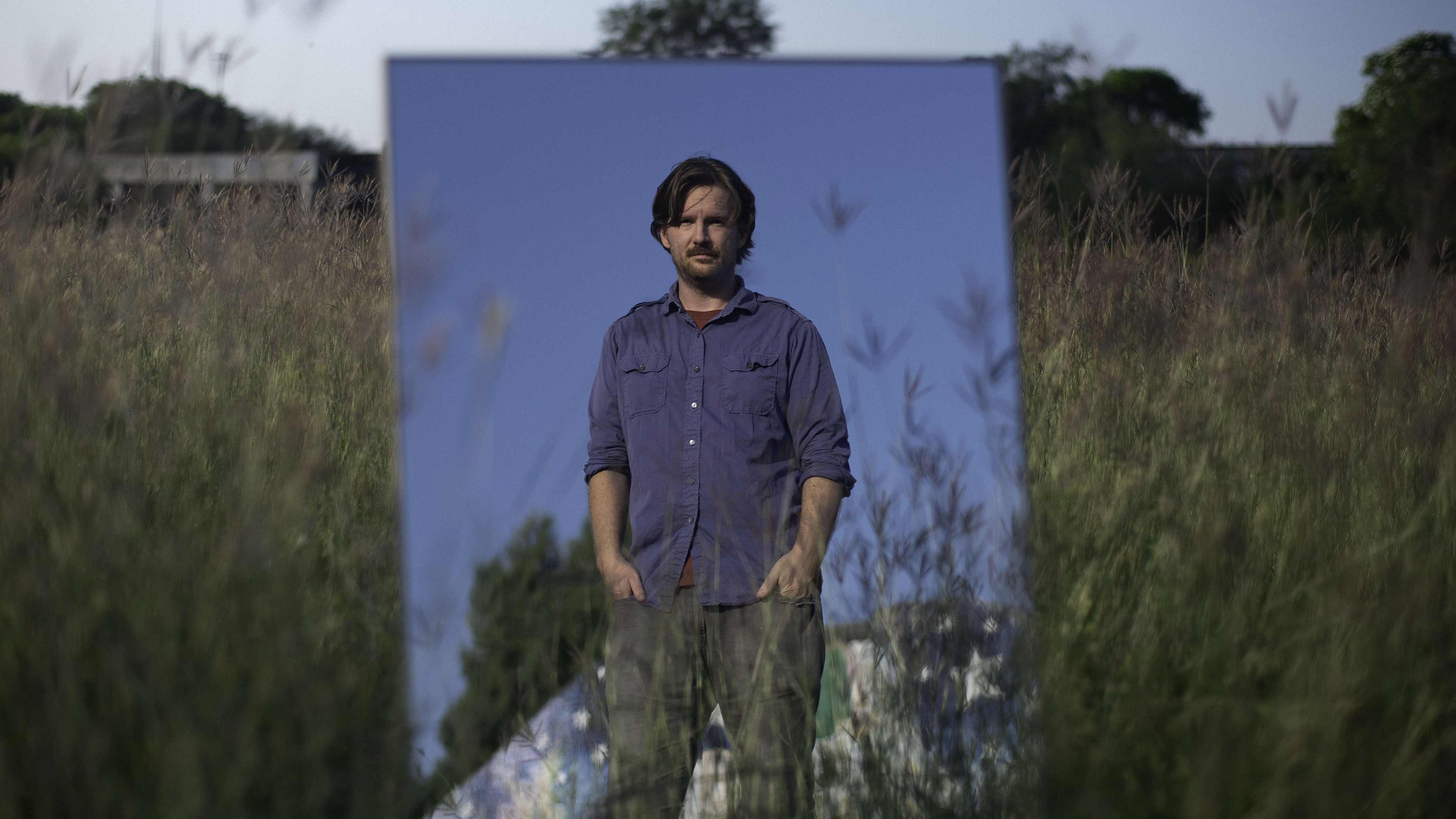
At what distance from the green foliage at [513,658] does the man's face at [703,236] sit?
0.76 meters

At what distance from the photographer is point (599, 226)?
2086 millimetres

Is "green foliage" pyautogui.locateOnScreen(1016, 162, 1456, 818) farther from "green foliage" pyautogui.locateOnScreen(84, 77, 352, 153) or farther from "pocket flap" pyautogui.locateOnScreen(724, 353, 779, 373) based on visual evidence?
"green foliage" pyautogui.locateOnScreen(84, 77, 352, 153)

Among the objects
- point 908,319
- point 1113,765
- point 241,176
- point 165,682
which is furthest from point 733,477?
point 241,176

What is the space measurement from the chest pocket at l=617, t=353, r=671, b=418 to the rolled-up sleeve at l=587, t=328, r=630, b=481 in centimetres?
2

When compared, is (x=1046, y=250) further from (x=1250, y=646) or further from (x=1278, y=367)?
(x=1250, y=646)

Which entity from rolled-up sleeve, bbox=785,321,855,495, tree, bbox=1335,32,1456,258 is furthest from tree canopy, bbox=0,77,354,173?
tree, bbox=1335,32,1456,258

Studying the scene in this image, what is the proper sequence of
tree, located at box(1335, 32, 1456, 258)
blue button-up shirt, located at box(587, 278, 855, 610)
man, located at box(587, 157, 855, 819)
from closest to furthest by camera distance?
man, located at box(587, 157, 855, 819) → blue button-up shirt, located at box(587, 278, 855, 610) → tree, located at box(1335, 32, 1456, 258)

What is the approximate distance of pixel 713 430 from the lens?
1998mm

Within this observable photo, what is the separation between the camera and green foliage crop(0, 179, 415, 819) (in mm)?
1136

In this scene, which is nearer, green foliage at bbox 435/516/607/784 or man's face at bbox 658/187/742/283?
green foliage at bbox 435/516/607/784

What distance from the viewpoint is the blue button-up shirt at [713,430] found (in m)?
1.88

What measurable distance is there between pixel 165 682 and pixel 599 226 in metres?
1.26

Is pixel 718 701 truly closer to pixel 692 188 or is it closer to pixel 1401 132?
pixel 692 188

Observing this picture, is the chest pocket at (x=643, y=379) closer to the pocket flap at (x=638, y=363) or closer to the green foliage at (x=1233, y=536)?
the pocket flap at (x=638, y=363)
